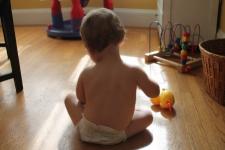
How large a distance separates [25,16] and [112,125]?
238 cm

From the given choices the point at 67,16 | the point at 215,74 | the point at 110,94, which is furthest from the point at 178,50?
the point at 67,16

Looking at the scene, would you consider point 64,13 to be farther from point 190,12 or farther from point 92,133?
point 92,133

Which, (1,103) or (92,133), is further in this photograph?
(1,103)

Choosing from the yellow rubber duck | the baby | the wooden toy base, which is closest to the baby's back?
the baby

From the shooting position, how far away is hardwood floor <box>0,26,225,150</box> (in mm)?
1081

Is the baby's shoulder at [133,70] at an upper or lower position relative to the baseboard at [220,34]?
upper

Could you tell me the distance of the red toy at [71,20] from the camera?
7.99 feet

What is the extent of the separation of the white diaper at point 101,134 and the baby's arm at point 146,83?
18 centimetres

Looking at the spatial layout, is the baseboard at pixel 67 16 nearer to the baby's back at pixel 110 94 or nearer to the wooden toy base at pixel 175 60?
the wooden toy base at pixel 175 60

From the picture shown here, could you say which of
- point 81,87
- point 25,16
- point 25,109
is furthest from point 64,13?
point 81,87

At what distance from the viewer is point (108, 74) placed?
3.25ft

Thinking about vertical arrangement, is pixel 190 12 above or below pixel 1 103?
above

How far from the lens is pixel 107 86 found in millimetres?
1002

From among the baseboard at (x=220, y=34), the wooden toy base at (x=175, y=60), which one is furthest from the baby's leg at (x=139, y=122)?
the baseboard at (x=220, y=34)
